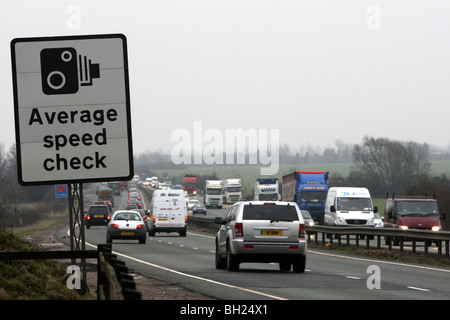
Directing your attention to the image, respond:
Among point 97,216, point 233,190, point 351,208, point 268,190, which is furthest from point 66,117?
point 233,190

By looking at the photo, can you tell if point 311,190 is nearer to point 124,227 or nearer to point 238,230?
point 124,227

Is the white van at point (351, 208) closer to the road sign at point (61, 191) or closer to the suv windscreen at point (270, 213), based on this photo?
the road sign at point (61, 191)

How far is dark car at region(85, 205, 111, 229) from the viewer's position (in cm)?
6494

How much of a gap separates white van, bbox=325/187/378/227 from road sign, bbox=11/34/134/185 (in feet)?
120

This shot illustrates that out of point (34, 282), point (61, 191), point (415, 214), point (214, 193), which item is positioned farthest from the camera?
point (214, 193)

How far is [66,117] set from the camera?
10.0 m

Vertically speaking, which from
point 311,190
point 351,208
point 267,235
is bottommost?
point 311,190

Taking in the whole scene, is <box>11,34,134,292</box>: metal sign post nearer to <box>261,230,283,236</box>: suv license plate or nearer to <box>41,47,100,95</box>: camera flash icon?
<box>41,47,100,95</box>: camera flash icon

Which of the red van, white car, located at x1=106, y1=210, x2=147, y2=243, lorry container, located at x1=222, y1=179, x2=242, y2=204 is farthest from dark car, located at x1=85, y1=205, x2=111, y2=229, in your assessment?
lorry container, located at x1=222, y1=179, x2=242, y2=204

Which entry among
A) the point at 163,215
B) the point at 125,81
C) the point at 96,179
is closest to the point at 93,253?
the point at 96,179

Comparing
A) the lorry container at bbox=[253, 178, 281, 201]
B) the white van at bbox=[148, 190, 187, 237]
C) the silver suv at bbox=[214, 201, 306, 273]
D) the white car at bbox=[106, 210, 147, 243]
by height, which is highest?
the silver suv at bbox=[214, 201, 306, 273]

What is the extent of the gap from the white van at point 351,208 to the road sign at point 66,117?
36728mm

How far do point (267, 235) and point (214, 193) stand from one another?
87.3m
